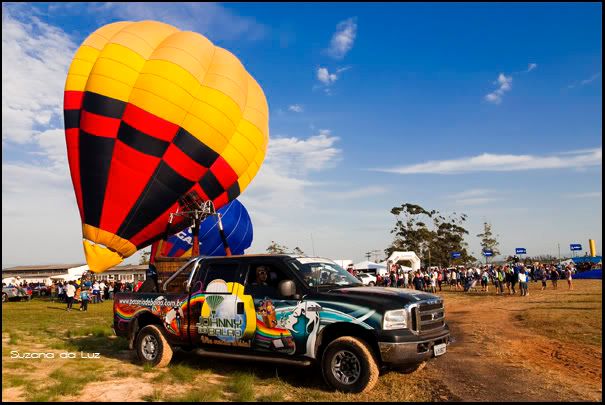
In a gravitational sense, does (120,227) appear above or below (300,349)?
above

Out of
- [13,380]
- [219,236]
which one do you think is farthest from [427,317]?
[219,236]

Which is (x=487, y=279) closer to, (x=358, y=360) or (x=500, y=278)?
(x=500, y=278)

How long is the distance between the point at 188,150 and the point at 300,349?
12870 millimetres

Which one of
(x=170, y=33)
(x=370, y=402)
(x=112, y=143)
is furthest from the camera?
(x=170, y=33)

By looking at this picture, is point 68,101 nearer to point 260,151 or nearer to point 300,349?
point 260,151

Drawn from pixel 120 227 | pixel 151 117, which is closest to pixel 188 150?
pixel 151 117

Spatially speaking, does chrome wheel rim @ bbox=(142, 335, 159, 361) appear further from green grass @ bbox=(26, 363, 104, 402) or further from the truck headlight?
the truck headlight

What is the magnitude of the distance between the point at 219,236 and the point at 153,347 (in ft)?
59.4

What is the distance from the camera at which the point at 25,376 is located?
26.8ft

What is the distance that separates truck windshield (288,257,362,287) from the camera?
7.75m

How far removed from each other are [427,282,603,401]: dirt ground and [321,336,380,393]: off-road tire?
1.13 metres

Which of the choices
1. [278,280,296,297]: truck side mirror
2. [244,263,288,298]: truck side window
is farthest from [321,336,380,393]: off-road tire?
[244,263,288,298]: truck side window

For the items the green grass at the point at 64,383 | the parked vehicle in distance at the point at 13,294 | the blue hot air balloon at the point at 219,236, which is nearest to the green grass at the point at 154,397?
the green grass at the point at 64,383

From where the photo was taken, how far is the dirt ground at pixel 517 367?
665cm
